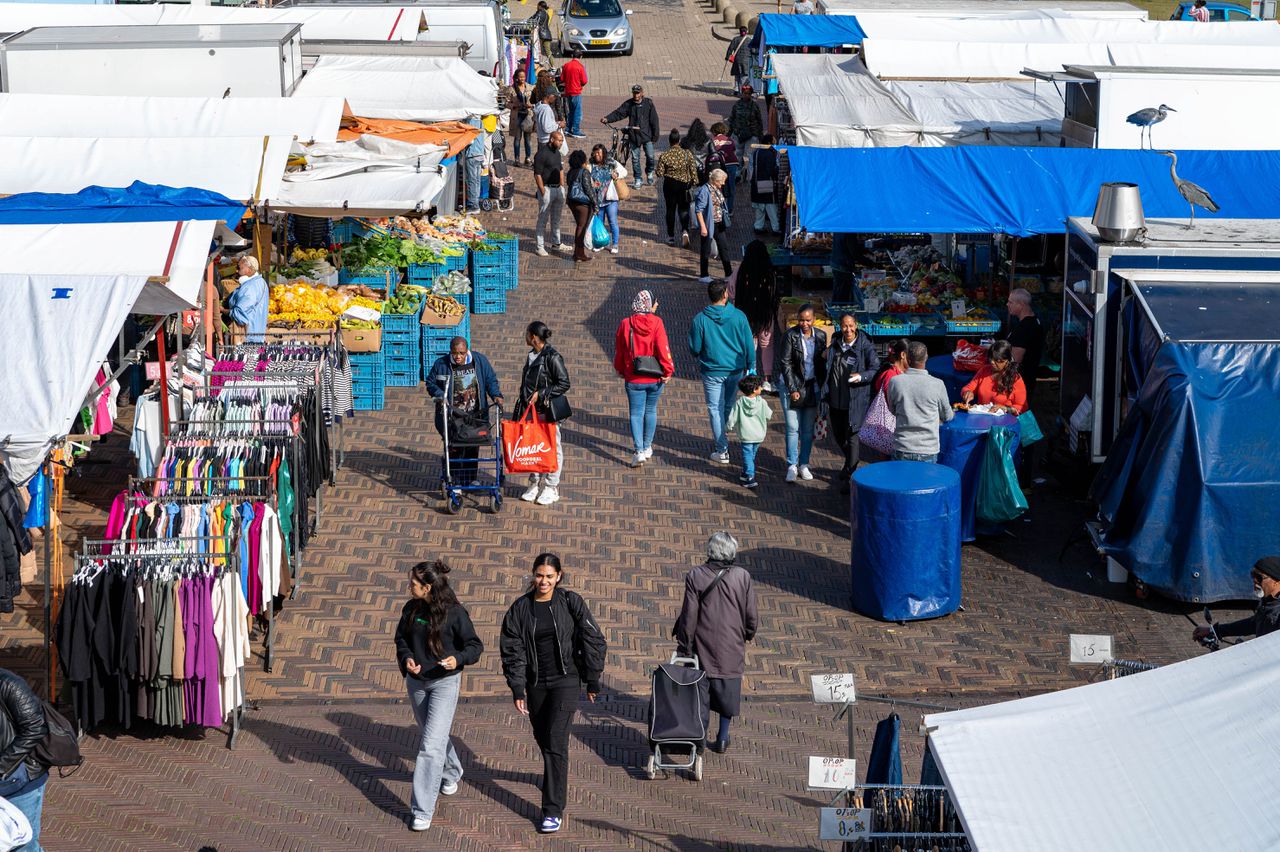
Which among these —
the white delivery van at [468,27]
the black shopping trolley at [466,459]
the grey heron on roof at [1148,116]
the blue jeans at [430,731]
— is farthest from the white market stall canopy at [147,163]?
the white delivery van at [468,27]

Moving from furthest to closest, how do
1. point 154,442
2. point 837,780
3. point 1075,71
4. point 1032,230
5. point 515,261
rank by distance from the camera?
point 515,261
point 1075,71
point 1032,230
point 154,442
point 837,780

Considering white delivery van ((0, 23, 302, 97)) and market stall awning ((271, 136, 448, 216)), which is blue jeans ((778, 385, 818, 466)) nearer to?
market stall awning ((271, 136, 448, 216))

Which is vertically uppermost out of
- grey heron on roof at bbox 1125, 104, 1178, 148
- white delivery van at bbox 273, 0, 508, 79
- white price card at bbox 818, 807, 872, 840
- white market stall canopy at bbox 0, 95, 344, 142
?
white delivery van at bbox 273, 0, 508, 79

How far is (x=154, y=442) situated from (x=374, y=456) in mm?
2384

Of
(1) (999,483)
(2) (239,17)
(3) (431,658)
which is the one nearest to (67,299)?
(3) (431,658)

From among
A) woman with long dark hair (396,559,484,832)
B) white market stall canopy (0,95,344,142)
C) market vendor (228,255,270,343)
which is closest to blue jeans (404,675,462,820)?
woman with long dark hair (396,559,484,832)

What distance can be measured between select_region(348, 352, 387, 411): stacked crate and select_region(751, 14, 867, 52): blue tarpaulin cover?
43.4 feet

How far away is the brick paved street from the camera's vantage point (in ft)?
27.4

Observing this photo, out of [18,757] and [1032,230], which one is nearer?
[18,757]

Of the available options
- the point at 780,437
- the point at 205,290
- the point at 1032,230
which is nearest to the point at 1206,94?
the point at 1032,230

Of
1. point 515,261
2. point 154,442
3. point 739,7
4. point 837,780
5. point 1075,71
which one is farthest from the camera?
point 739,7

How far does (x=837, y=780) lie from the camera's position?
21.5ft

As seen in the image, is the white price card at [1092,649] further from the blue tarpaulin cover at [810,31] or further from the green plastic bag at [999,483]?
the blue tarpaulin cover at [810,31]

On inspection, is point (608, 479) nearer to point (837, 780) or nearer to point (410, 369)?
point (410, 369)
